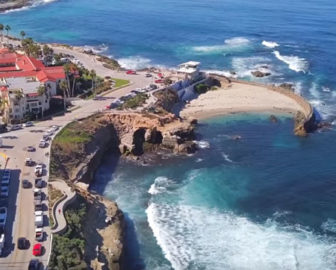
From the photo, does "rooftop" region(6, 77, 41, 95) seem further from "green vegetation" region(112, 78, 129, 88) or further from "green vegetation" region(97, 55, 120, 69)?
"green vegetation" region(97, 55, 120, 69)

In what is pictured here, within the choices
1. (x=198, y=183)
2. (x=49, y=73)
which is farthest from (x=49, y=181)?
(x=49, y=73)

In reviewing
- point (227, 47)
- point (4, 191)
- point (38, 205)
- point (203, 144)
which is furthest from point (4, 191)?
point (227, 47)

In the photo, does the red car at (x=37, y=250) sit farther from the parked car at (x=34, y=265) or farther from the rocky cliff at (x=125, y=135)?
the rocky cliff at (x=125, y=135)

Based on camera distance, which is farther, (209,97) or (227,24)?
(227,24)

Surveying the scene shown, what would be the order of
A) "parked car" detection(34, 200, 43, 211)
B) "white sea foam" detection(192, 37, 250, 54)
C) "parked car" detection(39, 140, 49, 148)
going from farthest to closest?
"white sea foam" detection(192, 37, 250, 54) < "parked car" detection(39, 140, 49, 148) < "parked car" detection(34, 200, 43, 211)

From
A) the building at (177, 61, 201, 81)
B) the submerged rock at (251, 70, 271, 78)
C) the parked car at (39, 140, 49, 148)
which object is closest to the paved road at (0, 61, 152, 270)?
the parked car at (39, 140, 49, 148)

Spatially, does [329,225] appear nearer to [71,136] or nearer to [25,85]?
[71,136]

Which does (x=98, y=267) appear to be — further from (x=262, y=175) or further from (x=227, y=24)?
(x=227, y=24)
